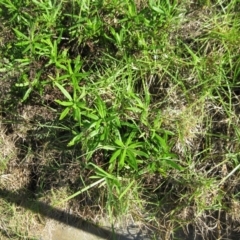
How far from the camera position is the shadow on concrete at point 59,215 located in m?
2.44

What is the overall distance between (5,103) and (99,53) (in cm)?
60

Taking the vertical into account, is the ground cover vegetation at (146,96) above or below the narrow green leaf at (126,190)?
above

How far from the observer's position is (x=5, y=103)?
2.51 meters

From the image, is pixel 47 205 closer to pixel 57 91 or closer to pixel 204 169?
pixel 57 91

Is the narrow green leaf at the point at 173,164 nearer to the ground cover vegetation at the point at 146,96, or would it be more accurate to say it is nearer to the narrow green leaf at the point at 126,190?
the ground cover vegetation at the point at 146,96

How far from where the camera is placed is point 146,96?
7.36 ft

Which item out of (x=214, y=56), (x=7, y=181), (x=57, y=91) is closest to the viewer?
(x=214, y=56)

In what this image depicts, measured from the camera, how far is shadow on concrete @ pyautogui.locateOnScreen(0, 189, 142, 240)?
8.02 ft

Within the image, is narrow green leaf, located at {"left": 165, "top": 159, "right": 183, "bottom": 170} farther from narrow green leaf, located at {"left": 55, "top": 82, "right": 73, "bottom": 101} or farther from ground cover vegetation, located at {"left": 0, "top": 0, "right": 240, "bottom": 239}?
narrow green leaf, located at {"left": 55, "top": 82, "right": 73, "bottom": 101}

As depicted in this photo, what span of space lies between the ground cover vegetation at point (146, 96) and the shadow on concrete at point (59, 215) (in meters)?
0.13

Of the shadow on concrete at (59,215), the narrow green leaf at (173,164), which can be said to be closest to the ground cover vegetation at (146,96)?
the narrow green leaf at (173,164)

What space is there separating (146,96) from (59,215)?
849mm

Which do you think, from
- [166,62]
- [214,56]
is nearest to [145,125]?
[166,62]

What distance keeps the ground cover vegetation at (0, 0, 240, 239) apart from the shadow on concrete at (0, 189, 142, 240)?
0.44 ft
